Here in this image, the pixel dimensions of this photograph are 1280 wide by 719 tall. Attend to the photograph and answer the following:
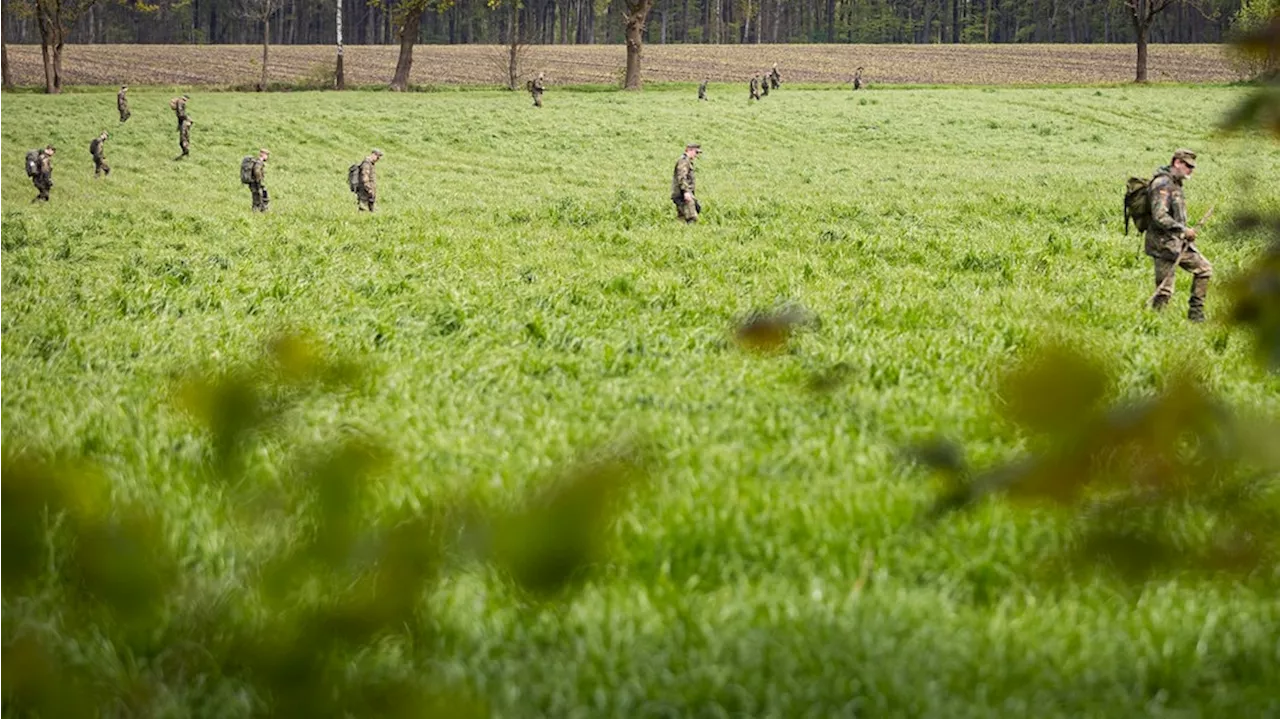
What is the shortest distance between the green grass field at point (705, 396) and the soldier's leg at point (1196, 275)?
381 mm

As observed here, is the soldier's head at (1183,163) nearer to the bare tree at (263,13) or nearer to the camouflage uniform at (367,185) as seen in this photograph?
the camouflage uniform at (367,185)

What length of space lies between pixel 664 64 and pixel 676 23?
2815 inches

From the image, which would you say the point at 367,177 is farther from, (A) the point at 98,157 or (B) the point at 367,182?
(A) the point at 98,157

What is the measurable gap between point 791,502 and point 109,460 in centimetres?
314

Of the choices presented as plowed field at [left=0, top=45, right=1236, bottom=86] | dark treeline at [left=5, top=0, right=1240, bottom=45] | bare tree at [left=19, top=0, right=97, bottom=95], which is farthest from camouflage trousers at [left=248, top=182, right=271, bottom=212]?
dark treeline at [left=5, top=0, right=1240, bottom=45]

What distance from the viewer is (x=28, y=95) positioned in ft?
182

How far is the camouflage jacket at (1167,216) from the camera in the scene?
11258 millimetres

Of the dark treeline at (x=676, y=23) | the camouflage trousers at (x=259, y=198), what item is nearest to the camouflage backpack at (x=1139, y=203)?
the camouflage trousers at (x=259, y=198)

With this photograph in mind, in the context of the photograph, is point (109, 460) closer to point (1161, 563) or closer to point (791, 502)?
point (791, 502)

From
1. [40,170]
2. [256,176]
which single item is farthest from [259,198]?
[40,170]

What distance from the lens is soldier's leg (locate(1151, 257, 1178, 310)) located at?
37.6ft

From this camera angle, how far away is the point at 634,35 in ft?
198

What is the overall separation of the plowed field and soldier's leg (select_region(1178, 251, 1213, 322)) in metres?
59.9

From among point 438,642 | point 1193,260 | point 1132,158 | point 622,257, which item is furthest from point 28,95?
point 438,642
